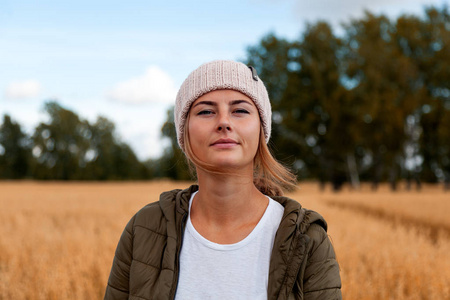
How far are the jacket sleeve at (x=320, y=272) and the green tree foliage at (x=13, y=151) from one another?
5994 centimetres

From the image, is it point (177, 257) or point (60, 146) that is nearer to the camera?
point (177, 257)

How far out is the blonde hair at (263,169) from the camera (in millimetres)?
1732

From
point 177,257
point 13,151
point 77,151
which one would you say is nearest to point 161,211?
Result: point 177,257

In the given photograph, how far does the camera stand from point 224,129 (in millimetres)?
1662

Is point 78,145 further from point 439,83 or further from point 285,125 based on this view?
point 439,83

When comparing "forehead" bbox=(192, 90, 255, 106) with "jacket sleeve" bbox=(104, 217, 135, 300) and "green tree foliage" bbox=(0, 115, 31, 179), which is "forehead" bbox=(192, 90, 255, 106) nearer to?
"jacket sleeve" bbox=(104, 217, 135, 300)

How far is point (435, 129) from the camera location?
102ft

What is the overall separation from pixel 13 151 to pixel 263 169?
64.4 metres

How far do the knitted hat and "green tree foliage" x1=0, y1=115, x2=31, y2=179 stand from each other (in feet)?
195

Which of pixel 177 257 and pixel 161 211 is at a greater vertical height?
pixel 161 211

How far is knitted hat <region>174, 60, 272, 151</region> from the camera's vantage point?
1.78m

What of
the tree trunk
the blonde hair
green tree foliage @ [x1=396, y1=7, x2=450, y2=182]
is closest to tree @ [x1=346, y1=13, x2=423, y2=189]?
green tree foliage @ [x1=396, y1=7, x2=450, y2=182]

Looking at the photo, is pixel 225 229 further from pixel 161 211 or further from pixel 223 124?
pixel 223 124

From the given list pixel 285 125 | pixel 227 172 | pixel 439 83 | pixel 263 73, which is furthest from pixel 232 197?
pixel 439 83
